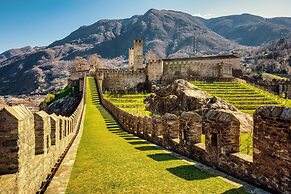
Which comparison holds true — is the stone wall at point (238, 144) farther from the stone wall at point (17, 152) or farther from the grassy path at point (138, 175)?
the stone wall at point (17, 152)

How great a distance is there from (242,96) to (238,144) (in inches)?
2035

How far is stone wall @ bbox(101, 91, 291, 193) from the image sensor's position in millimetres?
8734

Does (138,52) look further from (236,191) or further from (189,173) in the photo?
(236,191)

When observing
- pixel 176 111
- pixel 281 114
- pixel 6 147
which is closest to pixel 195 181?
pixel 281 114

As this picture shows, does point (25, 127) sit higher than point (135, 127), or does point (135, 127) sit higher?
point (25, 127)

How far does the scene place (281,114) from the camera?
29.0 feet

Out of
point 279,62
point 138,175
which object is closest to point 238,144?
point 138,175

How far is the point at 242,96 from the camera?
200ft

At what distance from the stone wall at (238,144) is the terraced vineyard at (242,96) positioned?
117 ft

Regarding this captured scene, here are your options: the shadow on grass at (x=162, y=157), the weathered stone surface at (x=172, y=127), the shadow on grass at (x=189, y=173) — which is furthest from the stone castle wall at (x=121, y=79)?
the shadow on grass at (x=189, y=173)

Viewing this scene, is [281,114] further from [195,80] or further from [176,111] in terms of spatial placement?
[195,80]

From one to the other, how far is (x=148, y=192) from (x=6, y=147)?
4044mm

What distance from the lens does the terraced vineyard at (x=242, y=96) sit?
53947 millimetres

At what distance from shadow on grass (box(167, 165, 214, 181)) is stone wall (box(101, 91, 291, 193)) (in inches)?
31.8
